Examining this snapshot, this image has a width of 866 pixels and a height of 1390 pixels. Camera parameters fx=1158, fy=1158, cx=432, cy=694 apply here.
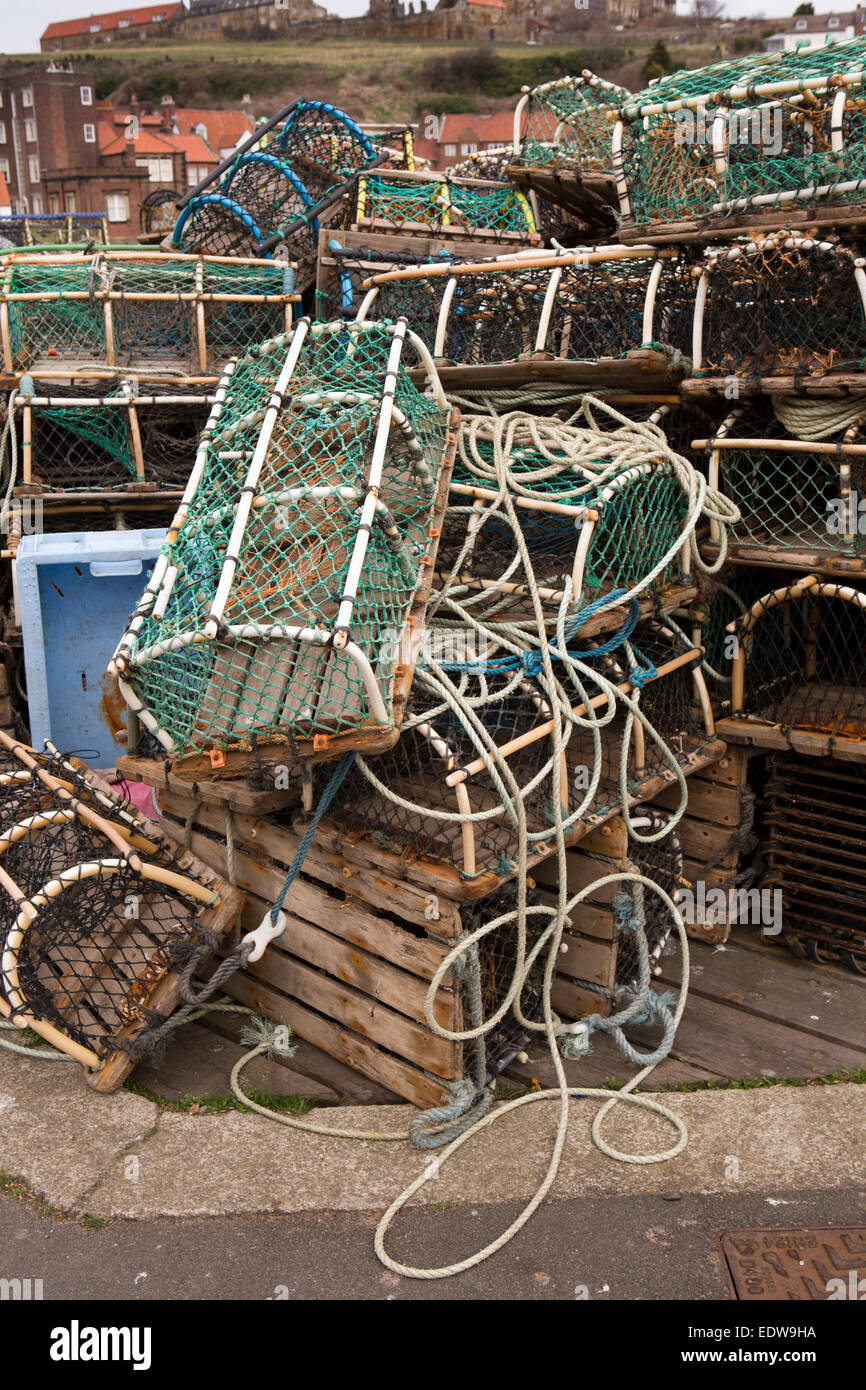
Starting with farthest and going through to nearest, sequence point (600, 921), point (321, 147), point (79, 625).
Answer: point (321, 147) < point (79, 625) < point (600, 921)

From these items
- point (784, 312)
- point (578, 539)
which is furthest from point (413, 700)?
point (784, 312)

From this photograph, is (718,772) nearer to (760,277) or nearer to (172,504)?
(760,277)

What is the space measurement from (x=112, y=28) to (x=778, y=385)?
290 feet

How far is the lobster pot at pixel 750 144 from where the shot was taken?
349 cm

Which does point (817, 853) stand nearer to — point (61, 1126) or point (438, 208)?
point (61, 1126)

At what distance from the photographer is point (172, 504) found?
5168 millimetres

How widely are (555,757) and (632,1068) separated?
0.98 m

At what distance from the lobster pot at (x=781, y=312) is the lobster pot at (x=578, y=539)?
490 mm

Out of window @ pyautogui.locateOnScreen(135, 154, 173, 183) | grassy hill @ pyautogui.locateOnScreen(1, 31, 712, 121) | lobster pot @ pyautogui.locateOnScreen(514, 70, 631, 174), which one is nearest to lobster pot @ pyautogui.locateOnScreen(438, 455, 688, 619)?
lobster pot @ pyautogui.locateOnScreen(514, 70, 631, 174)

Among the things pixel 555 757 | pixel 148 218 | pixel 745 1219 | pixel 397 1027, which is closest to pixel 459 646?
pixel 555 757

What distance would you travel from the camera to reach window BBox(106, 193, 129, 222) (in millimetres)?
35216

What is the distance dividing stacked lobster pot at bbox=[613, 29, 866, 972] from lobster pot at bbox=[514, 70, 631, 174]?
5.07 feet

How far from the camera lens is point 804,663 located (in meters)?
4.30

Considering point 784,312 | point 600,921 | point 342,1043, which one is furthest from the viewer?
point 784,312
